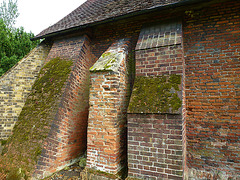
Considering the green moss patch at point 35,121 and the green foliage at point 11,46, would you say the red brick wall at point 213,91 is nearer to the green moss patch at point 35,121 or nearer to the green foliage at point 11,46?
the green moss patch at point 35,121

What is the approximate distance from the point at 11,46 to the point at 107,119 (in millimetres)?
9956

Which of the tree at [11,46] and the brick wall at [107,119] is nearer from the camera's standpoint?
the brick wall at [107,119]

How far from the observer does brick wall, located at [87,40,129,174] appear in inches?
133

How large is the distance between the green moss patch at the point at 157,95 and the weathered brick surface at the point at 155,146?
145mm

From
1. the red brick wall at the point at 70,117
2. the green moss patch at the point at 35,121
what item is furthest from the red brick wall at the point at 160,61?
the green moss patch at the point at 35,121

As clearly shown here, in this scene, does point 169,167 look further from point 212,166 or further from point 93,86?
point 93,86

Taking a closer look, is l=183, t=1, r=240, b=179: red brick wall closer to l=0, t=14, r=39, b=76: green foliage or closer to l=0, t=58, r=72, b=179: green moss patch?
l=0, t=58, r=72, b=179: green moss patch

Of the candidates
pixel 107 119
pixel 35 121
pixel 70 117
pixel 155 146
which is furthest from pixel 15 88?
pixel 155 146

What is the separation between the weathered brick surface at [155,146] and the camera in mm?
2789

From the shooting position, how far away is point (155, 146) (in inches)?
117

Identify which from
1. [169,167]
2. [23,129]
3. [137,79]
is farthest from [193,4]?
[23,129]

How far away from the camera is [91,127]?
11.7ft

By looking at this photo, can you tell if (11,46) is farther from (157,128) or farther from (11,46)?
(157,128)

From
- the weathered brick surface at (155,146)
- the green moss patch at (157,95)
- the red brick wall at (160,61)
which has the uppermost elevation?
the red brick wall at (160,61)
